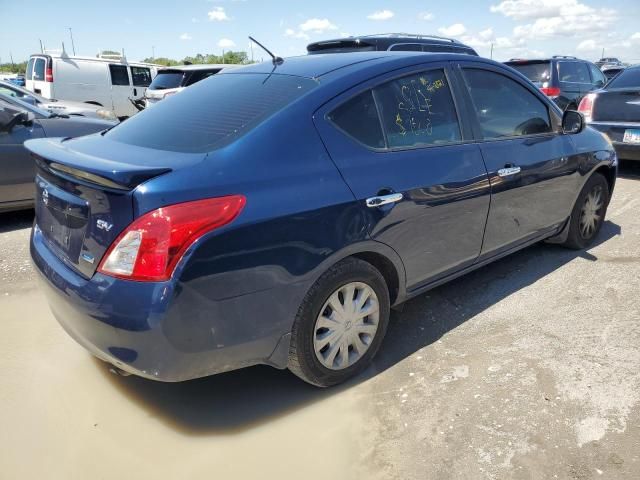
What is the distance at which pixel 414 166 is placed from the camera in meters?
2.83

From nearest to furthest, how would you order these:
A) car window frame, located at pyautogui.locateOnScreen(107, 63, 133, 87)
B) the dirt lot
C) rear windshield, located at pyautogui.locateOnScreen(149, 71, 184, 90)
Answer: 1. the dirt lot
2. rear windshield, located at pyautogui.locateOnScreen(149, 71, 184, 90)
3. car window frame, located at pyautogui.locateOnScreen(107, 63, 133, 87)

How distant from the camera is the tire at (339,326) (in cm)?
245

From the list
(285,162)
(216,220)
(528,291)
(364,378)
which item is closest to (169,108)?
(285,162)

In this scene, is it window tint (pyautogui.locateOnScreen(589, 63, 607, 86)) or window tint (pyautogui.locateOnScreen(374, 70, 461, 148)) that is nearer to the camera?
window tint (pyautogui.locateOnScreen(374, 70, 461, 148))

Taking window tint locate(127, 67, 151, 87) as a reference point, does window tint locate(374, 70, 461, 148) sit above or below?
below

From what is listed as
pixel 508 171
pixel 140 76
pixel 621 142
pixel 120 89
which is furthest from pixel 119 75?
pixel 508 171

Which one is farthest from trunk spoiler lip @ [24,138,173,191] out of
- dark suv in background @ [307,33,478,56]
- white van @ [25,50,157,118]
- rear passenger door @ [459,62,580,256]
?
white van @ [25,50,157,118]

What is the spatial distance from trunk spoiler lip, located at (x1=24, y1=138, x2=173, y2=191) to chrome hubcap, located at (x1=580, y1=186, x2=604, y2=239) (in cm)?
376

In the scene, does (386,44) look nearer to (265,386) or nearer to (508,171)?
(508,171)

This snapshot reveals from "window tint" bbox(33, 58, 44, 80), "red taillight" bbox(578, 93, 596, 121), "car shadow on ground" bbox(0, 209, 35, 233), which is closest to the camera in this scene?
"car shadow on ground" bbox(0, 209, 35, 233)

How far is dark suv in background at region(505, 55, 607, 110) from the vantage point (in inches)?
391

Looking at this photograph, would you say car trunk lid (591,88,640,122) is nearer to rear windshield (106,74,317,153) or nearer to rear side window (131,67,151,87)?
rear windshield (106,74,317,153)

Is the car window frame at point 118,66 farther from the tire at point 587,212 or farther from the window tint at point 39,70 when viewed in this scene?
the tire at point 587,212

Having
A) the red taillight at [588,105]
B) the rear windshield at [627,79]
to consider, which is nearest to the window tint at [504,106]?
the red taillight at [588,105]
